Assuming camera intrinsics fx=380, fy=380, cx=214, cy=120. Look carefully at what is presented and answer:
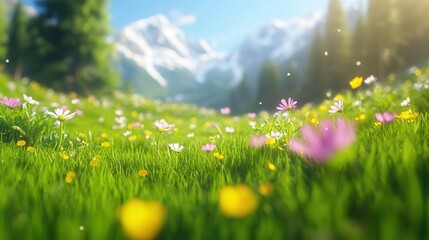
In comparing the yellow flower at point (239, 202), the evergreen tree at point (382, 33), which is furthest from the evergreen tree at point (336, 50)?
the yellow flower at point (239, 202)

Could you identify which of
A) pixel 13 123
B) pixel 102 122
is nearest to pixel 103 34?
pixel 102 122

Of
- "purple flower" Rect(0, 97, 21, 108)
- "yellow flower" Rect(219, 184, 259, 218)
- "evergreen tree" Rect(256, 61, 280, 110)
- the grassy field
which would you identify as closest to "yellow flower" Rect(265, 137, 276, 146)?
the grassy field

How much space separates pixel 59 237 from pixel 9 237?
0.48 ft

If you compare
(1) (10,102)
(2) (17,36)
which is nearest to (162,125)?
(1) (10,102)

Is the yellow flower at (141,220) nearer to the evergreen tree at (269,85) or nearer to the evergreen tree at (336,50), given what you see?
the evergreen tree at (336,50)

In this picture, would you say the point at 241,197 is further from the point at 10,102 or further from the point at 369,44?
the point at 369,44

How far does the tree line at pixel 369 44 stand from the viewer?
3959 centimetres

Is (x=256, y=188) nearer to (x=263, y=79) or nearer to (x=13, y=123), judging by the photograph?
(x=13, y=123)

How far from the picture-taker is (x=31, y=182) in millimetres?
2109

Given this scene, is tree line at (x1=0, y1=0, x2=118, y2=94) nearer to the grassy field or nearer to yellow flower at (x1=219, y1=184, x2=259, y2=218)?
the grassy field

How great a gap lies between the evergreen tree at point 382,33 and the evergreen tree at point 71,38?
2721 cm

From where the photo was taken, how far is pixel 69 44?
2630 cm

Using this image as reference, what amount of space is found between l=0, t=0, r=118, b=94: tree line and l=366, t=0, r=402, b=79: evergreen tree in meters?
27.1

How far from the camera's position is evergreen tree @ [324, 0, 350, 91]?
47281mm
